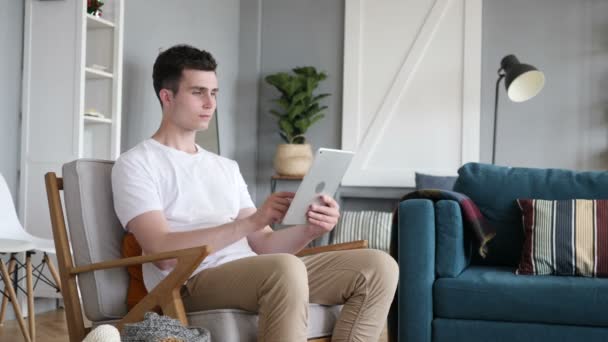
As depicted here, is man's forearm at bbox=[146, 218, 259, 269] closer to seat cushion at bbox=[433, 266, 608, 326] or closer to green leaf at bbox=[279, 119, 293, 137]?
seat cushion at bbox=[433, 266, 608, 326]

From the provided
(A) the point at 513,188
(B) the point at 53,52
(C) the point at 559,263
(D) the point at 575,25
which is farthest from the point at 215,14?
(C) the point at 559,263

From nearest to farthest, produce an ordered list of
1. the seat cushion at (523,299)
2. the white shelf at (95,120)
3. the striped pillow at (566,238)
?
the seat cushion at (523,299)
the striped pillow at (566,238)
the white shelf at (95,120)

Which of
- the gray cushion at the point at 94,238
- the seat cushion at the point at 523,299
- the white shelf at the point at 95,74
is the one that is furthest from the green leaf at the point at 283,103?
the gray cushion at the point at 94,238

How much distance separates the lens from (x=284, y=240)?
2.41 meters

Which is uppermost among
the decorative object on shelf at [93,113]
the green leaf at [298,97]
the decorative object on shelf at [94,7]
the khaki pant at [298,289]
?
the decorative object on shelf at [94,7]

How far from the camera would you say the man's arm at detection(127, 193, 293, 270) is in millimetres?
2059

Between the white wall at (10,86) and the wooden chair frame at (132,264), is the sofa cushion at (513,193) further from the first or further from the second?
the white wall at (10,86)

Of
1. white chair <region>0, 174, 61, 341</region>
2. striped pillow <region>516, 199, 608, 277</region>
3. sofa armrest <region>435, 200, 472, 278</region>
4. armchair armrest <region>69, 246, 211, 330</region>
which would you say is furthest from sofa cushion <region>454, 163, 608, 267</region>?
white chair <region>0, 174, 61, 341</region>

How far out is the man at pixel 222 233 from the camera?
1995 mm

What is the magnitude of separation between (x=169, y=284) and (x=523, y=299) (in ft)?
4.61

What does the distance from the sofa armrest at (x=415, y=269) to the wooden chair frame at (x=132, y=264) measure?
67 cm

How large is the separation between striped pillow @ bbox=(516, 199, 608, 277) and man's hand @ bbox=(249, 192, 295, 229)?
1342 millimetres

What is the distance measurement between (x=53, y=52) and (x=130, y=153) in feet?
7.08

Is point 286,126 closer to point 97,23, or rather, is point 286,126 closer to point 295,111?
point 295,111
